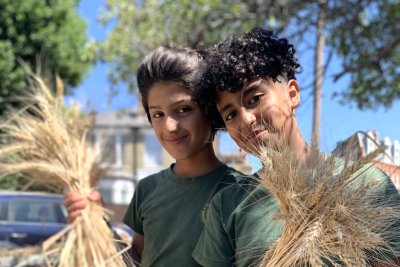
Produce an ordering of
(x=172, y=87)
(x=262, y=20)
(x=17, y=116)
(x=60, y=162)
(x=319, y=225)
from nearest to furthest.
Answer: (x=319, y=225) < (x=172, y=87) < (x=60, y=162) < (x=17, y=116) < (x=262, y=20)

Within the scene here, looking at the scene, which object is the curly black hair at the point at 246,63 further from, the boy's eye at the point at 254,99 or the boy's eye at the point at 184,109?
the boy's eye at the point at 184,109

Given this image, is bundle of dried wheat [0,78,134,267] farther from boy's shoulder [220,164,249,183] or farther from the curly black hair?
the curly black hair

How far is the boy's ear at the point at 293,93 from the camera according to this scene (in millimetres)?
1602

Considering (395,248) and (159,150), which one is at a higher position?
(159,150)

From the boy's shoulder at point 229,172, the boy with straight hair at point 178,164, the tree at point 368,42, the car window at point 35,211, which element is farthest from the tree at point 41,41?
the boy's shoulder at point 229,172

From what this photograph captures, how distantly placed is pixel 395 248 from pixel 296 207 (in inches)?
8.4

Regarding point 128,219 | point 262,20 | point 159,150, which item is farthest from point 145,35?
point 159,150

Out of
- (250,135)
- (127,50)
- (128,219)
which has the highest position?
(127,50)

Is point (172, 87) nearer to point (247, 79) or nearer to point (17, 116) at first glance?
point (247, 79)

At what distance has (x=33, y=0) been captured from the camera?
32.2 ft

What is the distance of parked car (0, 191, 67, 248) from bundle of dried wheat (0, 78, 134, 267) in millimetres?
3012

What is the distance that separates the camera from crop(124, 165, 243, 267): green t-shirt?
69.9 inches

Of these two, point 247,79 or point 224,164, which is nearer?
point 247,79

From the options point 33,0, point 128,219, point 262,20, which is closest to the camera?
point 128,219
